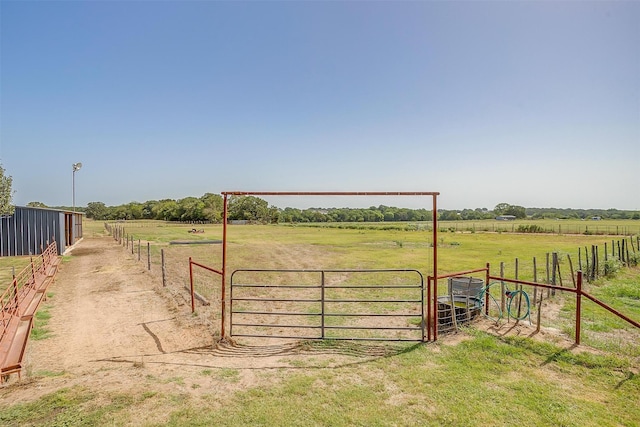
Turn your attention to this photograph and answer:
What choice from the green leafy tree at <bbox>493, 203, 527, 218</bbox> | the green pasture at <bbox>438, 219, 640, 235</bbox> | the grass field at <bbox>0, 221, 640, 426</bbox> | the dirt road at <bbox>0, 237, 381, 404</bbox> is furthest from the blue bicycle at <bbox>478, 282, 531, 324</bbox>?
the green leafy tree at <bbox>493, 203, 527, 218</bbox>

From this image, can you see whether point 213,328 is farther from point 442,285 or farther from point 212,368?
point 442,285

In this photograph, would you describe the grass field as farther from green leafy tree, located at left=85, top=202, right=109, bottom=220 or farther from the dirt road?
green leafy tree, located at left=85, top=202, right=109, bottom=220

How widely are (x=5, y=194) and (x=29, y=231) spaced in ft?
8.77

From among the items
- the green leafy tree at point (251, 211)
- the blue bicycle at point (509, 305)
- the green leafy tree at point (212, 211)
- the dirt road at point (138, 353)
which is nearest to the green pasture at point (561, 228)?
the blue bicycle at point (509, 305)

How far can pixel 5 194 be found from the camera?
57.0 feet

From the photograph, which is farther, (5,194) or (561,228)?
(561,228)

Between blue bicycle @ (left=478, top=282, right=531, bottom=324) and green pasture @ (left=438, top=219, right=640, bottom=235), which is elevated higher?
blue bicycle @ (left=478, top=282, right=531, bottom=324)

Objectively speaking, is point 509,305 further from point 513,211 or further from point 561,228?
point 513,211

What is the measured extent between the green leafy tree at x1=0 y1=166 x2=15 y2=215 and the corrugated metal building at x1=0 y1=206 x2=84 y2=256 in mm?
953

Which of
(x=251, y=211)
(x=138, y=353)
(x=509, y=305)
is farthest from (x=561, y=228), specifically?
(x=251, y=211)

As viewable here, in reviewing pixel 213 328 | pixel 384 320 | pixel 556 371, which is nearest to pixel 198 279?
pixel 213 328

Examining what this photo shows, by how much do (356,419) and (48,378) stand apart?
429cm

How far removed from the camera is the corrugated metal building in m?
18.6

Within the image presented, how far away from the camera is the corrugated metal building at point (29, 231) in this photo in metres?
18.6
